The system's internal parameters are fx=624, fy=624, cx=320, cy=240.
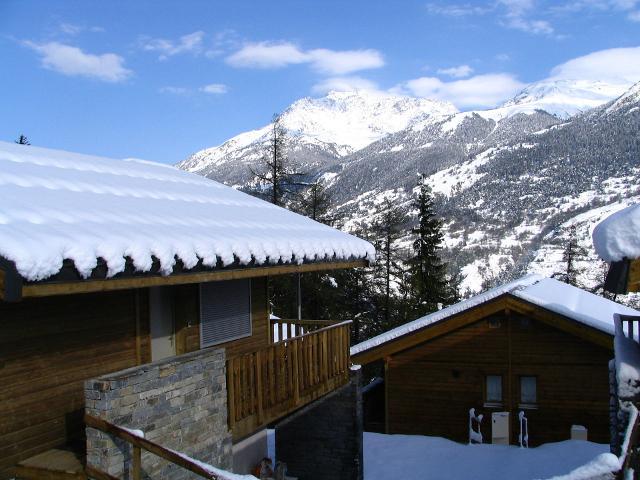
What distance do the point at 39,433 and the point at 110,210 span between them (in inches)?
94.1

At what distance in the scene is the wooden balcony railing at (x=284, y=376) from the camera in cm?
774

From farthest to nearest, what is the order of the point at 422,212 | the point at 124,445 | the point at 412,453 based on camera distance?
the point at 422,212 < the point at 412,453 < the point at 124,445

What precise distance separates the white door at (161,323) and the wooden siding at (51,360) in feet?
1.61

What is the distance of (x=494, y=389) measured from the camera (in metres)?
18.2

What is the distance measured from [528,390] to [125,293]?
1395 cm

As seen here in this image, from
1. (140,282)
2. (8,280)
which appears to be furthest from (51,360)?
(8,280)

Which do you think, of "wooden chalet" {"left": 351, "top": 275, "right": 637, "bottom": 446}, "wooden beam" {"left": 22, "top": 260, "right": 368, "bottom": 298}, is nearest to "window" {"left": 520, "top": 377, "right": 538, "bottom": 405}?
"wooden chalet" {"left": 351, "top": 275, "right": 637, "bottom": 446}

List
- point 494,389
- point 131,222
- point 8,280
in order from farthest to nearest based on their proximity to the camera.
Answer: point 494,389 < point 131,222 < point 8,280

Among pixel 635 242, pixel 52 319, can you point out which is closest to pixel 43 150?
pixel 52 319

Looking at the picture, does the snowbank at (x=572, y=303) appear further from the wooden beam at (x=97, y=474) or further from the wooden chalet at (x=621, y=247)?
the wooden beam at (x=97, y=474)

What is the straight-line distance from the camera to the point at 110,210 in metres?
6.83

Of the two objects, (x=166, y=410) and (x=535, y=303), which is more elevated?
(x=166, y=410)

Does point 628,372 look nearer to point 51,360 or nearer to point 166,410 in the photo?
point 166,410

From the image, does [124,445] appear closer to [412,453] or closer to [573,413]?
[412,453]
